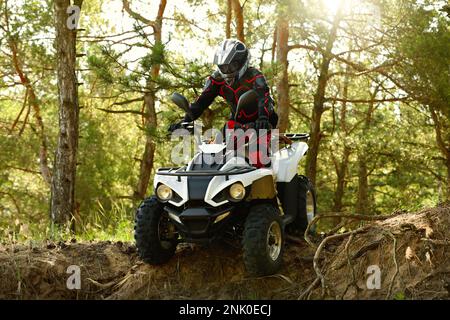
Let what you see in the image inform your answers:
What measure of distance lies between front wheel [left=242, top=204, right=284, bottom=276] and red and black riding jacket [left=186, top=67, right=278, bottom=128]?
1012mm

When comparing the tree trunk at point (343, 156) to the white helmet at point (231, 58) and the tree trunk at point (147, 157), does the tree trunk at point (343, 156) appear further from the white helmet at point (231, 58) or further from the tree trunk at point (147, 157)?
the white helmet at point (231, 58)

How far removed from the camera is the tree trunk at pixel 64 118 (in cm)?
966

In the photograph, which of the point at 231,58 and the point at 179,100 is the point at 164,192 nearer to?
the point at 179,100

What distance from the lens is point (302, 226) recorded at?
19.7ft

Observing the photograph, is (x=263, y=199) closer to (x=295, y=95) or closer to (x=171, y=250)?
(x=171, y=250)

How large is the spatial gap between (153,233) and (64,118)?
538 cm

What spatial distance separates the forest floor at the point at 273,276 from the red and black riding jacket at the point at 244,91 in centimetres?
123

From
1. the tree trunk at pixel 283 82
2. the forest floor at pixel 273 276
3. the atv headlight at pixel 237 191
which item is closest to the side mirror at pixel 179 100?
the atv headlight at pixel 237 191

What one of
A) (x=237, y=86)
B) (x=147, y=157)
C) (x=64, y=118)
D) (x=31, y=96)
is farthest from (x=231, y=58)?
(x=31, y=96)

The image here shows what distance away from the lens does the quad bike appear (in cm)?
462

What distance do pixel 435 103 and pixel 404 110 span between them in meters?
6.26

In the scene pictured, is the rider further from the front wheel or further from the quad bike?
the front wheel

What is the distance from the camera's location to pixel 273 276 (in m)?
4.90
